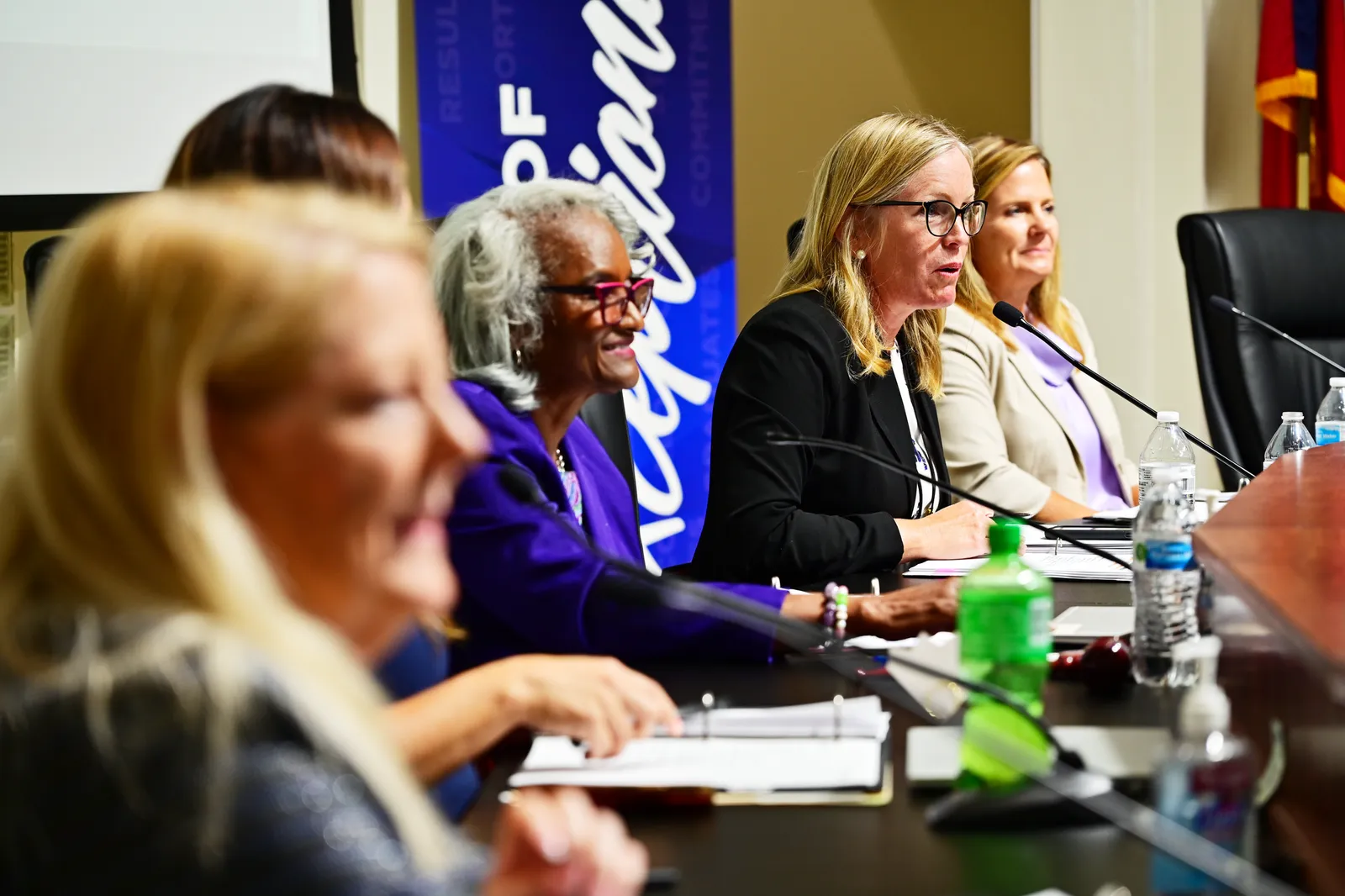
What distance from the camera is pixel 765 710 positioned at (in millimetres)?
1265

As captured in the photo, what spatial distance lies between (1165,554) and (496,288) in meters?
0.75

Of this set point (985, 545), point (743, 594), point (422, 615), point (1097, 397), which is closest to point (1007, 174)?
point (1097, 397)

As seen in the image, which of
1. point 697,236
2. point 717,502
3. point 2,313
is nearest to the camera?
point 717,502

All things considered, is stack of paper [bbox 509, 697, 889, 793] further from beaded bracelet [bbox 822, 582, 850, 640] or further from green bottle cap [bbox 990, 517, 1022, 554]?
beaded bracelet [bbox 822, 582, 850, 640]

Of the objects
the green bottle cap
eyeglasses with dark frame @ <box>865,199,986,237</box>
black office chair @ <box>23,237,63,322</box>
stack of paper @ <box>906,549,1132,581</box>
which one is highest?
eyeglasses with dark frame @ <box>865,199,986,237</box>

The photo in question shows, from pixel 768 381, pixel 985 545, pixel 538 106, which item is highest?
pixel 538 106

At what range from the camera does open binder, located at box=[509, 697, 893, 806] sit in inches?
43.0

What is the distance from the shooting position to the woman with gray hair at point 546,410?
1.53m

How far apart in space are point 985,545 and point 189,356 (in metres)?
1.75

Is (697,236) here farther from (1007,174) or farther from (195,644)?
(195,644)

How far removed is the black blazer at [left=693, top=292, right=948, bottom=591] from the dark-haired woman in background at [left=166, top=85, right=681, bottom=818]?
28.9 inches

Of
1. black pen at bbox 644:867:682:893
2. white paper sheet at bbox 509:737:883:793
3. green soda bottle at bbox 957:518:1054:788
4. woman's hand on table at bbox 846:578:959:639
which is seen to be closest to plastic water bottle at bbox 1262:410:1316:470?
woman's hand on table at bbox 846:578:959:639

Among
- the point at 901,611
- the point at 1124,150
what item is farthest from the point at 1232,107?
the point at 901,611

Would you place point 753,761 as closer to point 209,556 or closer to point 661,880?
point 661,880
